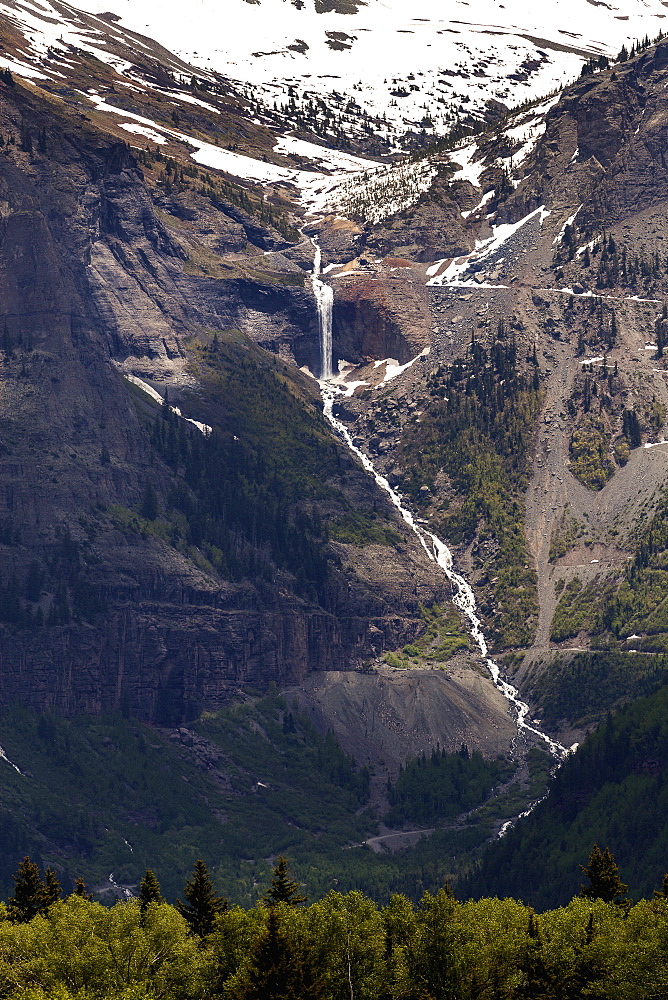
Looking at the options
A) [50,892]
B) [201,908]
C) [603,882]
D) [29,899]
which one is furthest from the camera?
[603,882]

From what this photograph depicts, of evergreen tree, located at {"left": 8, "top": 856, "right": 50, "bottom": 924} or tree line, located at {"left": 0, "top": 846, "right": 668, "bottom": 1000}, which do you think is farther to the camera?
evergreen tree, located at {"left": 8, "top": 856, "right": 50, "bottom": 924}

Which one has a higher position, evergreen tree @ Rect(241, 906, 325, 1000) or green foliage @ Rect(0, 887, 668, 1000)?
evergreen tree @ Rect(241, 906, 325, 1000)

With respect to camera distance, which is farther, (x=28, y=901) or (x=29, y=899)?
(x=29, y=899)

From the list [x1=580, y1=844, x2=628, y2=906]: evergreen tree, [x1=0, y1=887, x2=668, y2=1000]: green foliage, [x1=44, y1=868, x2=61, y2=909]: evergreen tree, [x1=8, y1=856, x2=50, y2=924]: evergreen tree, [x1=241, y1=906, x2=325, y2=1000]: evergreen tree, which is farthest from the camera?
[x1=580, y1=844, x2=628, y2=906]: evergreen tree

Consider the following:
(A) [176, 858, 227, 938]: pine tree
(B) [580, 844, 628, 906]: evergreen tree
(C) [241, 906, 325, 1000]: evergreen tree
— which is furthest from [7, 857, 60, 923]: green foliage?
(B) [580, 844, 628, 906]: evergreen tree

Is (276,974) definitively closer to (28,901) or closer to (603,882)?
(28,901)

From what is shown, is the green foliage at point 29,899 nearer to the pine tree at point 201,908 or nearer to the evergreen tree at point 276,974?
the pine tree at point 201,908

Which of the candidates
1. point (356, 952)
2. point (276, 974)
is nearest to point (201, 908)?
point (356, 952)

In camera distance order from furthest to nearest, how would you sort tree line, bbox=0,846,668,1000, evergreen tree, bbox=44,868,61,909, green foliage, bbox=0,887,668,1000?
evergreen tree, bbox=44,868,61,909 → green foliage, bbox=0,887,668,1000 → tree line, bbox=0,846,668,1000

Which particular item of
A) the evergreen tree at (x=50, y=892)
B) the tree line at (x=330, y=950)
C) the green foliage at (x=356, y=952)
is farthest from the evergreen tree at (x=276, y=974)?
the evergreen tree at (x=50, y=892)

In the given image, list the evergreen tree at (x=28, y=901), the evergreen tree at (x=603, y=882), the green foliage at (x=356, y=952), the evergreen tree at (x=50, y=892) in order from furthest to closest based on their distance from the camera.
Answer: the evergreen tree at (x=603, y=882)
the evergreen tree at (x=50, y=892)
the evergreen tree at (x=28, y=901)
the green foliage at (x=356, y=952)

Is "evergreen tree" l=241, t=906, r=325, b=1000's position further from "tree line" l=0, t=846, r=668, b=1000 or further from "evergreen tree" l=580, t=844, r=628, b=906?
"evergreen tree" l=580, t=844, r=628, b=906

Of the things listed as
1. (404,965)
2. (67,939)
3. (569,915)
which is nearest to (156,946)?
(67,939)

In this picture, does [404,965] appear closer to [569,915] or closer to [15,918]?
[569,915]
